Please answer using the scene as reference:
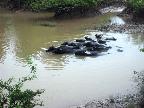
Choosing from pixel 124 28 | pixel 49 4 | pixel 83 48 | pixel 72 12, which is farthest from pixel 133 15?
pixel 83 48

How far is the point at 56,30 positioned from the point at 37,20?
13.4 feet

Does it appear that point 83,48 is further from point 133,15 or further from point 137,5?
point 133,15

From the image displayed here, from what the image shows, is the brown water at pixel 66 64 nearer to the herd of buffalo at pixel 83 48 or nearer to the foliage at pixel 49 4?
the herd of buffalo at pixel 83 48

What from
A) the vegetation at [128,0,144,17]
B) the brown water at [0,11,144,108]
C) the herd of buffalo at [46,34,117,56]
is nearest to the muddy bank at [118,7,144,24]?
the vegetation at [128,0,144,17]

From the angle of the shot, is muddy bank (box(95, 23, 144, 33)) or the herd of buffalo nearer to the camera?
the herd of buffalo

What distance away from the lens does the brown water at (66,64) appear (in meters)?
11.3

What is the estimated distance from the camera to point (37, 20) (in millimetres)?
25297

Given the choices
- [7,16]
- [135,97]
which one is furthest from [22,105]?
[7,16]

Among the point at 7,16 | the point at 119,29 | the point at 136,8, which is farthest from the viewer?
the point at 7,16

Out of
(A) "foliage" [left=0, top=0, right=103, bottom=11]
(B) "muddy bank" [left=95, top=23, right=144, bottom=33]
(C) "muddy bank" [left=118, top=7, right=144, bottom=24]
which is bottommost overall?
(B) "muddy bank" [left=95, top=23, right=144, bottom=33]

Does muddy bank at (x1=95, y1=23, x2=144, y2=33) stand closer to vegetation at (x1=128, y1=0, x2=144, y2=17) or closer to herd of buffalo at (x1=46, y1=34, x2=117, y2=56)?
vegetation at (x1=128, y1=0, x2=144, y2=17)

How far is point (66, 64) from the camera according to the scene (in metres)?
14.4

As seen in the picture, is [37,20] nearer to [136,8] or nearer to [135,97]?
[136,8]

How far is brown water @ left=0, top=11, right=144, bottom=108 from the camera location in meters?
11.3
